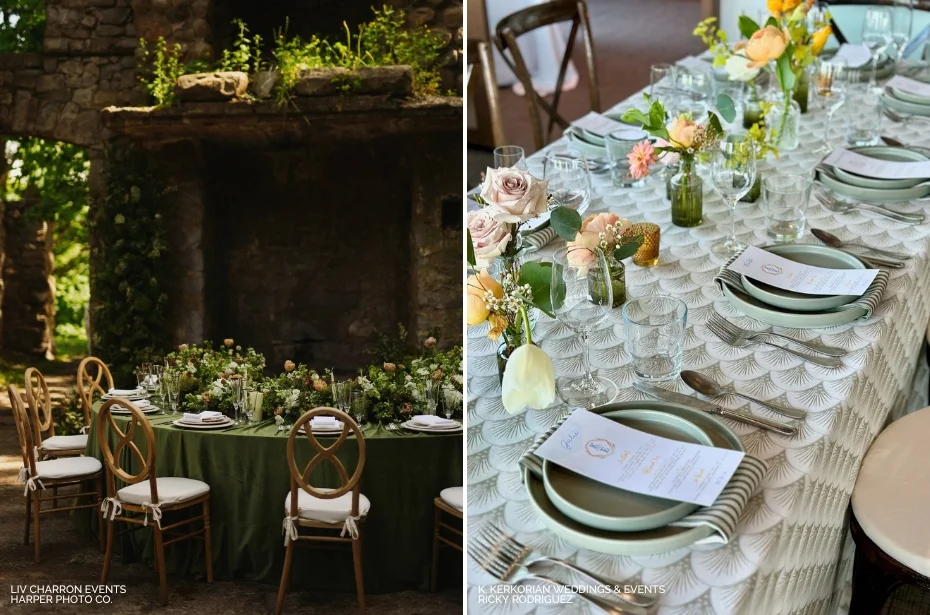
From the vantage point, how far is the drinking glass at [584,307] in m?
1.32

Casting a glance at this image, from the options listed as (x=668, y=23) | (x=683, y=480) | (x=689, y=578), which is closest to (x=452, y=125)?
(x=683, y=480)

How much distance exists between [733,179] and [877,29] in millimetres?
1396

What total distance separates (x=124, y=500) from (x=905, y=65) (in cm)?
259

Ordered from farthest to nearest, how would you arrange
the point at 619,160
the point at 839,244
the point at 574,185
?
the point at 619,160 → the point at 574,185 → the point at 839,244

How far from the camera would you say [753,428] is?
1.26 metres

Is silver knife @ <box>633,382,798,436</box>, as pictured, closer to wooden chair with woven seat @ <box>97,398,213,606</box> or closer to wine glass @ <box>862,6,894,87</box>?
wooden chair with woven seat @ <box>97,398,213,606</box>

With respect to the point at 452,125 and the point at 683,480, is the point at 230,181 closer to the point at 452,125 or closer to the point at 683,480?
the point at 452,125

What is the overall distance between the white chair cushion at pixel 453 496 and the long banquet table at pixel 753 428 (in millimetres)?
110

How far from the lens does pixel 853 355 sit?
1.43 meters

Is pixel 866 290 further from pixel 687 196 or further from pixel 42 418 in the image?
pixel 42 418

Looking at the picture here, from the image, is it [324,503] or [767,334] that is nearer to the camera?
[324,503]

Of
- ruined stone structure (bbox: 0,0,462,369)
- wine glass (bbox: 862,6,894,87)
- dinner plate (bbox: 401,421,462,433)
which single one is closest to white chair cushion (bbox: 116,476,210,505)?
ruined stone structure (bbox: 0,0,462,369)

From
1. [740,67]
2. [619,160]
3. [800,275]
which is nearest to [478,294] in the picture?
[800,275]

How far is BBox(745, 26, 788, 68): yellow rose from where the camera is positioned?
7.05 ft
